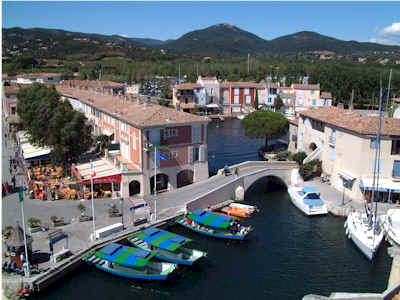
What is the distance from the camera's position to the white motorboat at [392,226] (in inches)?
1328

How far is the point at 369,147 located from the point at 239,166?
15.3 meters

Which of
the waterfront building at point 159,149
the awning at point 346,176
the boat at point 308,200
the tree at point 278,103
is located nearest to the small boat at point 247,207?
the boat at point 308,200

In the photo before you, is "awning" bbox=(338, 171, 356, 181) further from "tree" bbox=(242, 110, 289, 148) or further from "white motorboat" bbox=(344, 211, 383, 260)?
"tree" bbox=(242, 110, 289, 148)

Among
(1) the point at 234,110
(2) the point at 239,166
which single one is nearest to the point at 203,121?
(2) the point at 239,166

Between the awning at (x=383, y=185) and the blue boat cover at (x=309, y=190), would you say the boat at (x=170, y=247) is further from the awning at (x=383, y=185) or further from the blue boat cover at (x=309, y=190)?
the awning at (x=383, y=185)

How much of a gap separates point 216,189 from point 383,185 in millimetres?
17100

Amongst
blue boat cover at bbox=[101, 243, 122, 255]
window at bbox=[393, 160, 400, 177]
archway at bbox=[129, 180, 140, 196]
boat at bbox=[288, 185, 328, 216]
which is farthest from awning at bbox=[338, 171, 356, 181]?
blue boat cover at bbox=[101, 243, 122, 255]

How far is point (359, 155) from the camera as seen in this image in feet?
137

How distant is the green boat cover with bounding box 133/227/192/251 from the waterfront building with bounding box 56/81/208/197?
29.5 feet

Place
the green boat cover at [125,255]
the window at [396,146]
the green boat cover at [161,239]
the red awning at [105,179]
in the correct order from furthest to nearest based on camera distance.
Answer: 1. the window at [396,146]
2. the red awning at [105,179]
3. the green boat cover at [161,239]
4. the green boat cover at [125,255]

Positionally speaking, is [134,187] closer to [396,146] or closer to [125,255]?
[125,255]

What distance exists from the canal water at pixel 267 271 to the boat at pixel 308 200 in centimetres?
78

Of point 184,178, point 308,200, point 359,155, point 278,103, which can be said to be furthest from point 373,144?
point 278,103

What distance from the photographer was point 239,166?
49625 mm
